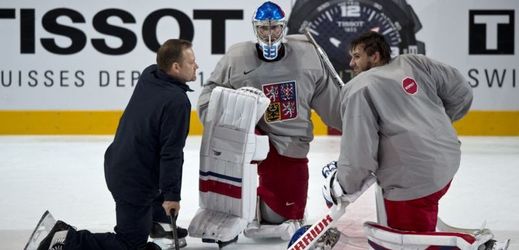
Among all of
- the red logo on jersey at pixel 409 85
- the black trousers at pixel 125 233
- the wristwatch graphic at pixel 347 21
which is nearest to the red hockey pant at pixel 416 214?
the red logo on jersey at pixel 409 85

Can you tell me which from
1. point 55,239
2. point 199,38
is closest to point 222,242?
point 55,239

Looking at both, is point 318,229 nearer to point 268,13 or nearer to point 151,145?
point 151,145

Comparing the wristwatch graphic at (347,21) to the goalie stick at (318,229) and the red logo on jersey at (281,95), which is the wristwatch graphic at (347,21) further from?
the goalie stick at (318,229)

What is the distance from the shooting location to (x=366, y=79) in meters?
3.16

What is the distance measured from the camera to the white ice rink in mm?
4406

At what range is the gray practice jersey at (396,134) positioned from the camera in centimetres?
312

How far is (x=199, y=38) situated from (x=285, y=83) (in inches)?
176

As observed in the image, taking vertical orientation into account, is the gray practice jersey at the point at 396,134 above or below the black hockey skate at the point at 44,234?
above

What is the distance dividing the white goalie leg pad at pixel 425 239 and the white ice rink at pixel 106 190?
842mm

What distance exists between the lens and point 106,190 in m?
5.41

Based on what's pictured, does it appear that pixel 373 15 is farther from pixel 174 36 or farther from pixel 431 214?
pixel 431 214

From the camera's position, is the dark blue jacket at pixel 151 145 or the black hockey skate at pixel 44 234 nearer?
the black hockey skate at pixel 44 234

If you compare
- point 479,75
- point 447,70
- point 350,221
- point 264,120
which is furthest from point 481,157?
point 447,70

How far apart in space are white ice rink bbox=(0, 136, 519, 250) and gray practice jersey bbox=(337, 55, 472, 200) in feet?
2.86
